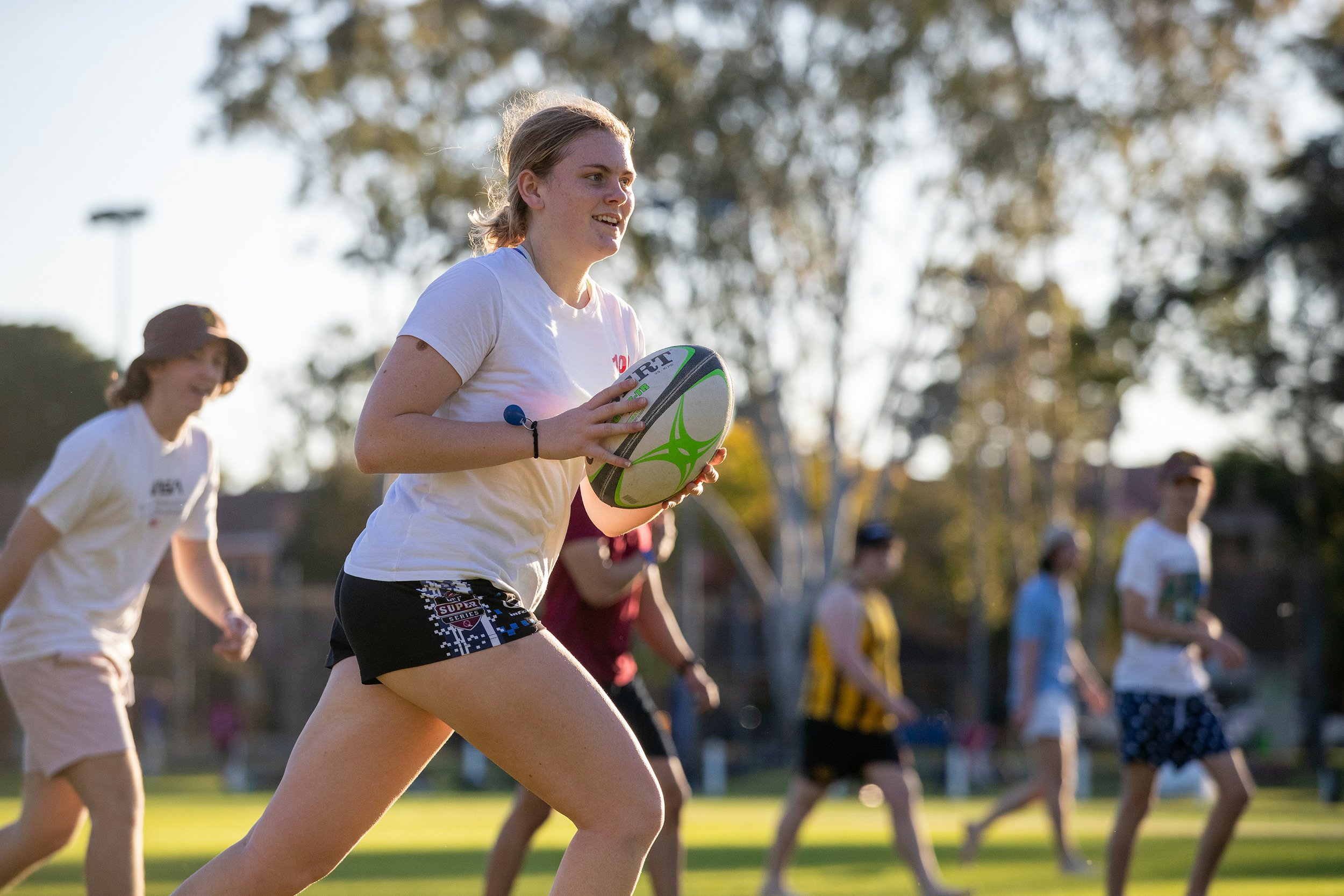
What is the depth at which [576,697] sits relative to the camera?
3604 millimetres

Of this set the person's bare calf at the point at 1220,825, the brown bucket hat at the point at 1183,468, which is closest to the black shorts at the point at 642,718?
the person's bare calf at the point at 1220,825

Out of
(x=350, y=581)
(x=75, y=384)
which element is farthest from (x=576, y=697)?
(x=75, y=384)

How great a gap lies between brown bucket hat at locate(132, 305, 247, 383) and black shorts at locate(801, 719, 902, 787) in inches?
185

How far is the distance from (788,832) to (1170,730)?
236cm

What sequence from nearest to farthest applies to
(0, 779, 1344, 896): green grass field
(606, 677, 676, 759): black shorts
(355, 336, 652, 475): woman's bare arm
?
(355, 336, 652, 475): woman's bare arm, (606, 677, 676, 759): black shorts, (0, 779, 1344, 896): green grass field

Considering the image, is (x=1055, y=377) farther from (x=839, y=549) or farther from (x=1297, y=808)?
(x=1297, y=808)

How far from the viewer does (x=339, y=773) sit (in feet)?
12.2

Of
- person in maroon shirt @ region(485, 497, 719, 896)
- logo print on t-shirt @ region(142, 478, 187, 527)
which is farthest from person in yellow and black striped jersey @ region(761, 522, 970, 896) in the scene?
logo print on t-shirt @ region(142, 478, 187, 527)

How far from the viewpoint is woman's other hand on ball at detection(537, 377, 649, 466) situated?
3588 mm

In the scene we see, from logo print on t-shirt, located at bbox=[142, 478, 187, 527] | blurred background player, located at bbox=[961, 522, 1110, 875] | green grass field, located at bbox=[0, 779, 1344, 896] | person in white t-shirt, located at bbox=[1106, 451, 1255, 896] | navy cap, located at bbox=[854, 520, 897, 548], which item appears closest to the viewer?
logo print on t-shirt, located at bbox=[142, 478, 187, 527]

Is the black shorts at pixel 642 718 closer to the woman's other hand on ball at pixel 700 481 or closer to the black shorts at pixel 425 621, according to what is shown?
the woman's other hand on ball at pixel 700 481

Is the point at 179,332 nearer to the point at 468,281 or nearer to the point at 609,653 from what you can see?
the point at 468,281

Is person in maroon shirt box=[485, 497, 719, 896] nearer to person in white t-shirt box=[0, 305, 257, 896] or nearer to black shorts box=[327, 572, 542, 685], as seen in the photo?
person in white t-shirt box=[0, 305, 257, 896]

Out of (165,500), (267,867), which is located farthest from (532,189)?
(165,500)
